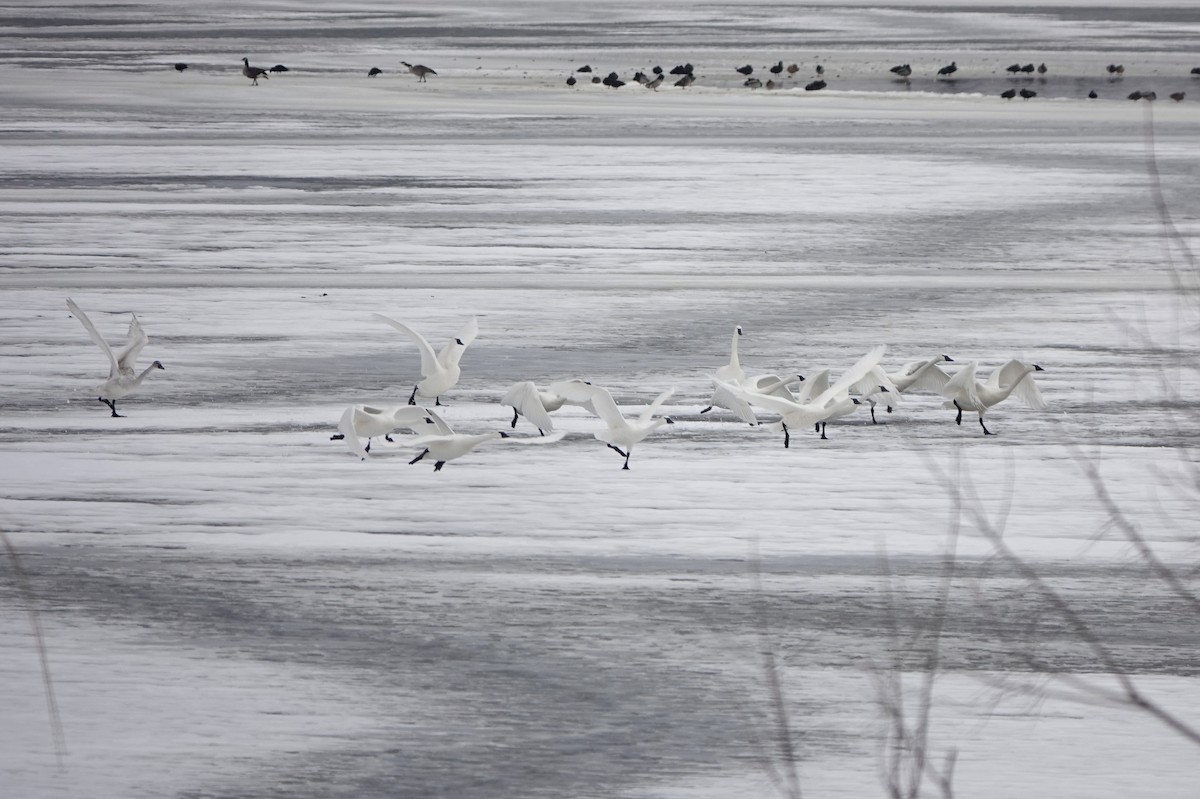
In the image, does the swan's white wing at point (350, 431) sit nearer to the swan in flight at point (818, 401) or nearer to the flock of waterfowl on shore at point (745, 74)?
the swan in flight at point (818, 401)

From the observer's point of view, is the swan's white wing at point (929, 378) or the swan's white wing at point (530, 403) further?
the swan's white wing at point (929, 378)

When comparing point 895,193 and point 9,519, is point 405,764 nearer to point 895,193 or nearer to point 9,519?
point 9,519

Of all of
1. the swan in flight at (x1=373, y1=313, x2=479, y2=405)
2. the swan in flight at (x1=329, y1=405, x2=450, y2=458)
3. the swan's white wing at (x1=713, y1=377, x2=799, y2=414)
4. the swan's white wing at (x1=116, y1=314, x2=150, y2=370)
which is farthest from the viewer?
the swan's white wing at (x1=116, y1=314, x2=150, y2=370)

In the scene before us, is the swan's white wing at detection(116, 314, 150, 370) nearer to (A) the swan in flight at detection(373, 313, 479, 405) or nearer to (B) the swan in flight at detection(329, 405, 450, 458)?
(A) the swan in flight at detection(373, 313, 479, 405)

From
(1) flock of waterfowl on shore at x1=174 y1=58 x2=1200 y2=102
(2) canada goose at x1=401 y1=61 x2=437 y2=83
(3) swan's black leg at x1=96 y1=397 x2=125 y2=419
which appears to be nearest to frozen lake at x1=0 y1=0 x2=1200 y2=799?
(3) swan's black leg at x1=96 y1=397 x2=125 y2=419

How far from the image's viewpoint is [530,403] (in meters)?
6.36

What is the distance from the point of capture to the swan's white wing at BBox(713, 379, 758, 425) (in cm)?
647

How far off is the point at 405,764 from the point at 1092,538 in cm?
239

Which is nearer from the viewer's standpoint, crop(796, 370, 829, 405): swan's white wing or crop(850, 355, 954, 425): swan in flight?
crop(796, 370, 829, 405): swan's white wing

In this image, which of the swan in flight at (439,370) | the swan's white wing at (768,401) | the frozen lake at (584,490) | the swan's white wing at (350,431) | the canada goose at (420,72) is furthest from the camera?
the canada goose at (420,72)

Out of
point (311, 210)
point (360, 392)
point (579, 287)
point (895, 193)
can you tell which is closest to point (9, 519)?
point (360, 392)

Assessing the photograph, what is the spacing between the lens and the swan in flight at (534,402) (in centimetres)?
634

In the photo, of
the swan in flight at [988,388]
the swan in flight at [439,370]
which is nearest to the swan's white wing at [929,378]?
the swan in flight at [988,388]

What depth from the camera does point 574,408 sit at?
6941 mm
